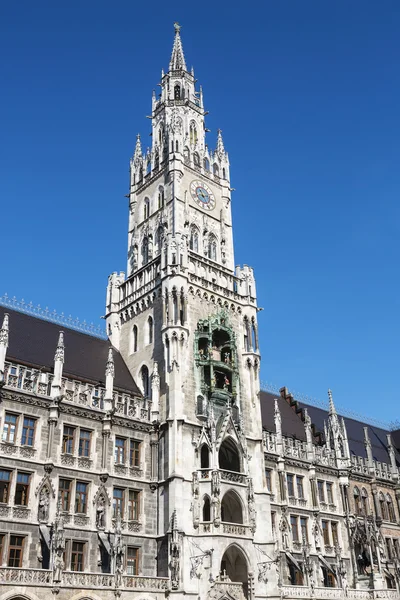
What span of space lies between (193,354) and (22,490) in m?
14.5

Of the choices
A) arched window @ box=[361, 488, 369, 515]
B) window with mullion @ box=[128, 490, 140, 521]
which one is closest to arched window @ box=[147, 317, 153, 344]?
window with mullion @ box=[128, 490, 140, 521]

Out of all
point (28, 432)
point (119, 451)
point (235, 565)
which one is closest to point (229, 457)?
point (235, 565)

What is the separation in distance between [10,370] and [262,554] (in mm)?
19538

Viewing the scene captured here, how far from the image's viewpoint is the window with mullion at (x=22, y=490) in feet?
111

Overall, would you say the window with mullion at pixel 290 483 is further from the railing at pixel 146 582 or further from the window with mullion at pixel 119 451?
the railing at pixel 146 582

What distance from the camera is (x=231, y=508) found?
41438 millimetres

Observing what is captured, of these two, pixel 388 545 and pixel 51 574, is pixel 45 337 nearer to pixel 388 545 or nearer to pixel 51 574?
pixel 51 574

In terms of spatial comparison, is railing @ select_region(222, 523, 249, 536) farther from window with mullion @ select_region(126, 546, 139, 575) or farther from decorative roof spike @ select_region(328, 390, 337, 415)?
decorative roof spike @ select_region(328, 390, 337, 415)

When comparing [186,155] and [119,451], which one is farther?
[186,155]

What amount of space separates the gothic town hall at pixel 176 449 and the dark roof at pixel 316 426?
28 centimetres

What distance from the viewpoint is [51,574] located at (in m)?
30.7

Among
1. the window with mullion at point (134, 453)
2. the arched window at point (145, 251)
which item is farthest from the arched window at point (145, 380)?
the arched window at point (145, 251)

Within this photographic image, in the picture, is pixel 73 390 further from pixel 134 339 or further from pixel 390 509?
pixel 390 509

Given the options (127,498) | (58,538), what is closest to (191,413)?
(127,498)
